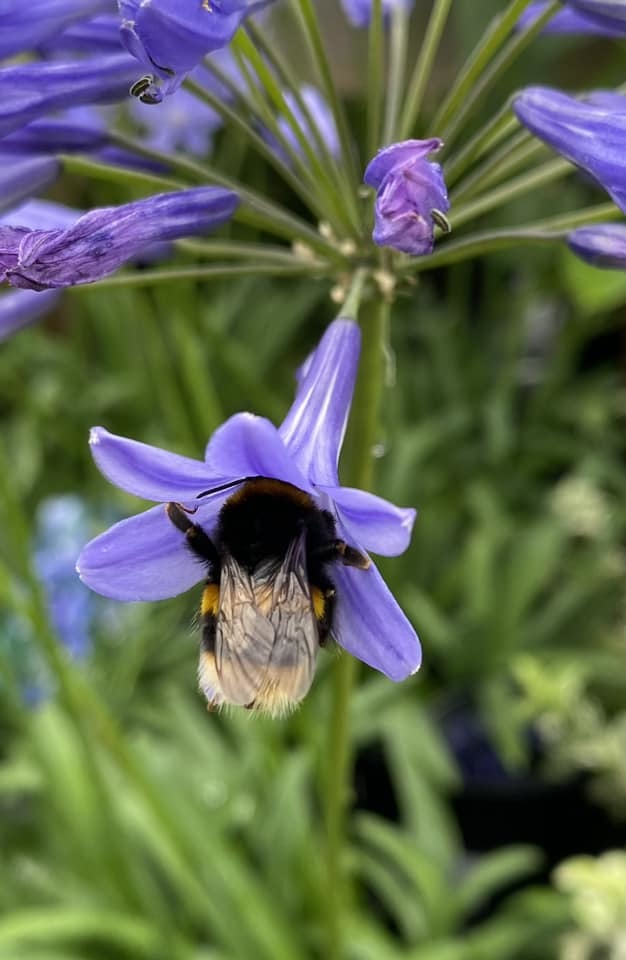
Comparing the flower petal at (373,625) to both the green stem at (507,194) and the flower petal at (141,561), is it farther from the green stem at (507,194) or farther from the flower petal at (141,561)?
the green stem at (507,194)

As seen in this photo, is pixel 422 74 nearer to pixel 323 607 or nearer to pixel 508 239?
pixel 508 239

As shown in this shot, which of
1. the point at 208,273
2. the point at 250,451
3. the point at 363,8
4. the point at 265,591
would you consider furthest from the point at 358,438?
the point at 363,8

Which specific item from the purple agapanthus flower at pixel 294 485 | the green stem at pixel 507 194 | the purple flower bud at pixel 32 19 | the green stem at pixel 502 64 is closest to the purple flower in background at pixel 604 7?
the green stem at pixel 502 64

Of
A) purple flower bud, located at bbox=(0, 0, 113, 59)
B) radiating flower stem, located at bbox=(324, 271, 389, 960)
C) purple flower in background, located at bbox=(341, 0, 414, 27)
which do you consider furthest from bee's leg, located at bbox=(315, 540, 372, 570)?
purple flower in background, located at bbox=(341, 0, 414, 27)

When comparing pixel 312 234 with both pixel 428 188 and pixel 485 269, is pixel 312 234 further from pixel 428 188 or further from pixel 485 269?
pixel 485 269

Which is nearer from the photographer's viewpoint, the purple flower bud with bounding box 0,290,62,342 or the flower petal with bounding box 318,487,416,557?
the flower petal with bounding box 318,487,416,557

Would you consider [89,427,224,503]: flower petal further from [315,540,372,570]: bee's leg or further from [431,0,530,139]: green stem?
[431,0,530,139]: green stem
